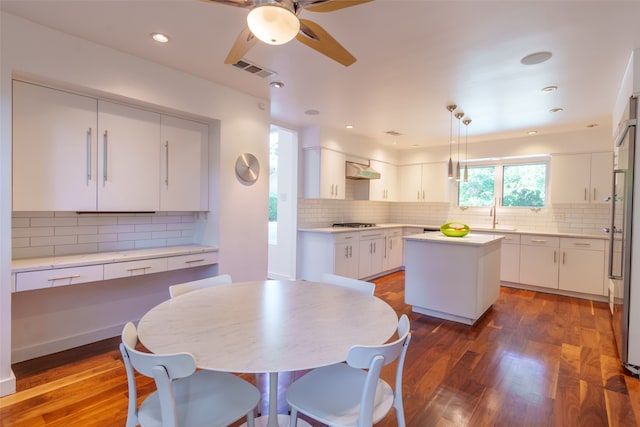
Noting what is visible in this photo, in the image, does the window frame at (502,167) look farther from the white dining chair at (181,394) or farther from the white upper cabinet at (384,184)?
the white dining chair at (181,394)

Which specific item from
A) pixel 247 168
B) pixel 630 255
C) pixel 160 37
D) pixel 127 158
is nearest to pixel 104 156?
pixel 127 158

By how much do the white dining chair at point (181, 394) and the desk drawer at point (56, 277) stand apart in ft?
4.72

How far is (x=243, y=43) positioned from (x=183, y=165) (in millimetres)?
1799

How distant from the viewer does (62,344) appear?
273 cm

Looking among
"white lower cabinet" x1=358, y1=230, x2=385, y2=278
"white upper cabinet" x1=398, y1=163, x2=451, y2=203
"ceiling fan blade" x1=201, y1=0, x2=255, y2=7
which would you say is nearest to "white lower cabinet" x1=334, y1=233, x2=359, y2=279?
"white lower cabinet" x1=358, y1=230, x2=385, y2=278

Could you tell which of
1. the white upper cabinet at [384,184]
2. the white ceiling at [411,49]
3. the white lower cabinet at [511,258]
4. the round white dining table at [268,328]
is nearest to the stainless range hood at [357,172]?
the white upper cabinet at [384,184]

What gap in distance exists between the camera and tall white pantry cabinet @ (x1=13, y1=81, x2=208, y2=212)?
7.58 ft

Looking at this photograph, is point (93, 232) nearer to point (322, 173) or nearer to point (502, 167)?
point (322, 173)

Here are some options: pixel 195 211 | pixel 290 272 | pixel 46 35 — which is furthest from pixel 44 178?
pixel 290 272

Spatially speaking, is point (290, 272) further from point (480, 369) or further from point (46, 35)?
point (46, 35)

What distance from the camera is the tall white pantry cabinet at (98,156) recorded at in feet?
7.58

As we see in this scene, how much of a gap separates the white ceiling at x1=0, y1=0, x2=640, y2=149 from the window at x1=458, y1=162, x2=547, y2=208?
1.52 metres

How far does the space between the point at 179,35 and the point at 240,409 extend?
239cm

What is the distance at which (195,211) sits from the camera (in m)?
3.45
